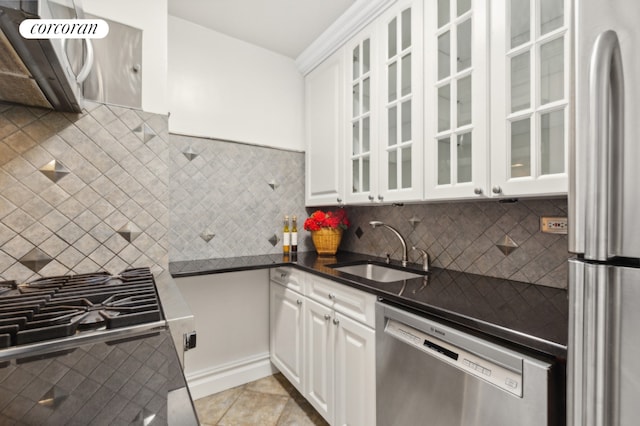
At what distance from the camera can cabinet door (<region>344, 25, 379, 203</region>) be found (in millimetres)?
1831

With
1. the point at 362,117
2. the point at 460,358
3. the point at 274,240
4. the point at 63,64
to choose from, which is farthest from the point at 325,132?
the point at 460,358

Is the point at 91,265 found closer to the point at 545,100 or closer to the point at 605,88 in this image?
the point at 605,88

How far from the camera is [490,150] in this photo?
1.25m

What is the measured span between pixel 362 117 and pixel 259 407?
201 cm

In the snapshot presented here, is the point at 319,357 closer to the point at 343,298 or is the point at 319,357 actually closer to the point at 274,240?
the point at 343,298

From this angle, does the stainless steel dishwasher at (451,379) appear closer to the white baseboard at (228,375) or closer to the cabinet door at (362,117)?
the cabinet door at (362,117)

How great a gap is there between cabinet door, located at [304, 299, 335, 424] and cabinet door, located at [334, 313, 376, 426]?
0.18 ft

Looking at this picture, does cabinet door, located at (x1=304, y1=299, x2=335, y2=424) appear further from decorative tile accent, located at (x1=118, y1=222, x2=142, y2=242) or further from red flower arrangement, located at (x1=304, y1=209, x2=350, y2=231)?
decorative tile accent, located at (x1=118, y1=222, x2=142, y2=242)

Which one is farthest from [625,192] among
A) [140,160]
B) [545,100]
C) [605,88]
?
[140,160]

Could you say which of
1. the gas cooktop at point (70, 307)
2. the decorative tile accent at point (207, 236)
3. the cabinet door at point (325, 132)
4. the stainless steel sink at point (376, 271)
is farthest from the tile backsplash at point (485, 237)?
the gas cooktop at point (70, 307)

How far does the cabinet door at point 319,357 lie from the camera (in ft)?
5.34

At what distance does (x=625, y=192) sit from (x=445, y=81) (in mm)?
1114

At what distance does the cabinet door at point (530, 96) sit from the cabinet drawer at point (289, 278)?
1228mm

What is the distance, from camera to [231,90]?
2260mm
